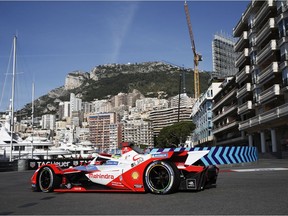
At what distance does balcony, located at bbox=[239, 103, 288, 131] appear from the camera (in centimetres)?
3898

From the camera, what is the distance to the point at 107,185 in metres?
8.77

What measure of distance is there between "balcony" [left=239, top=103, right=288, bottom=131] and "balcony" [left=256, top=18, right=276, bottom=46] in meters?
10.7

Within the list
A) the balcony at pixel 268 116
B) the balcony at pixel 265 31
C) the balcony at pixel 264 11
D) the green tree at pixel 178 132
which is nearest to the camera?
the balcony at pixel 268 116

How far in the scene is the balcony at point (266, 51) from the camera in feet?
142

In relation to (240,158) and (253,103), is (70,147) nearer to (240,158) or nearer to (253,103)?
(253,103)

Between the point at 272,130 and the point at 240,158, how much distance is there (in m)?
23.6

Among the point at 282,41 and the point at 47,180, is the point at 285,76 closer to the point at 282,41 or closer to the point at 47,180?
the point at 282,41

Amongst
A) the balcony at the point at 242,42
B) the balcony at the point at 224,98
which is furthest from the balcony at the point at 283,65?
the balcony at the point at 224,98

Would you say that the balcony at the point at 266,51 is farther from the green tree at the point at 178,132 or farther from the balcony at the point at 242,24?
the green tree at the point at 178,132

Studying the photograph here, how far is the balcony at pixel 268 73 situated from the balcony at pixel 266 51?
1.80 metres

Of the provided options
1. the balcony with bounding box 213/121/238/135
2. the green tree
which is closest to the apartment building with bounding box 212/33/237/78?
the green tree

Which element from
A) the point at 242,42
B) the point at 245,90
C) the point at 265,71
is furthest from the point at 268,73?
the point at 242,42

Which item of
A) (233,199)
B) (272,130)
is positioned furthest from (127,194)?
(272,130)

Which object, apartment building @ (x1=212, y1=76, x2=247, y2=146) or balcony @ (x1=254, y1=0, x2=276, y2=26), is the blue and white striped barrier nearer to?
balcony @ (x1=254, y1=0, x2=276, y2=26)
